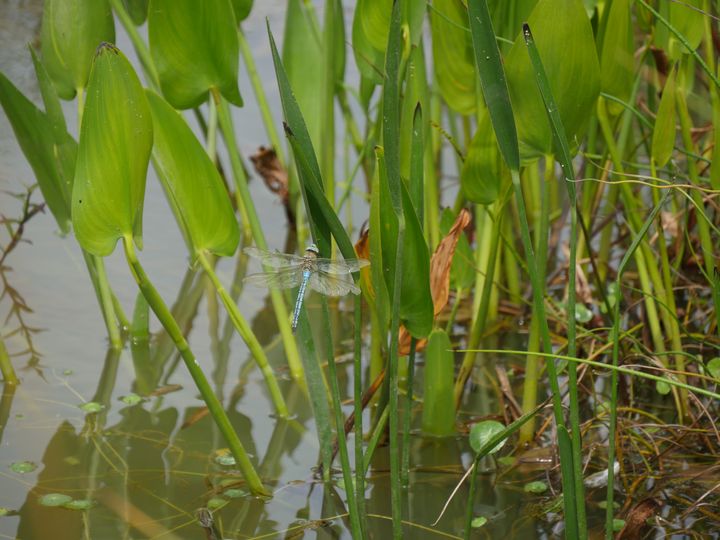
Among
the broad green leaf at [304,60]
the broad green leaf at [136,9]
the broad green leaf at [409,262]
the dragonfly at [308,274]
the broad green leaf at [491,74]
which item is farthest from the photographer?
the broad green leaf at [304,60]

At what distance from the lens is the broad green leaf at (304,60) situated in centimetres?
175

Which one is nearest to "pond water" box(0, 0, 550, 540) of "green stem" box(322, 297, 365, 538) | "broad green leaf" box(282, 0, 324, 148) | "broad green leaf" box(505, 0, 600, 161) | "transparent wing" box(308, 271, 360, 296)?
"green stem" box(322, 297, 365, 538)

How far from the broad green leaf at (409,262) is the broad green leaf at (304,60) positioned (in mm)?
800

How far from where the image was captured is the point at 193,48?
1.20 meters

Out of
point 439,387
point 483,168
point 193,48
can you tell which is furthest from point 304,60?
point 439,387

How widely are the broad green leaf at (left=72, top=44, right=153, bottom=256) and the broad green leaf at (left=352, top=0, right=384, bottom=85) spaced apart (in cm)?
52

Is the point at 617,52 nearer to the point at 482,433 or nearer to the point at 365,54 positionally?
the point at 365,54

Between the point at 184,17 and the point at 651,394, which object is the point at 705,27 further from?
the point at 184,17

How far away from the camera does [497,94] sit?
0.79 meters

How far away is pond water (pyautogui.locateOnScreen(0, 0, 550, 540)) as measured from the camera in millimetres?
1142

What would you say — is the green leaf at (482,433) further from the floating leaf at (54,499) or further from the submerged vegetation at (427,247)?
the floating leaf at (54,499)

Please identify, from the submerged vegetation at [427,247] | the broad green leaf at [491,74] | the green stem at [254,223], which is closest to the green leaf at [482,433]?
the submerged vegetation at [427,247]

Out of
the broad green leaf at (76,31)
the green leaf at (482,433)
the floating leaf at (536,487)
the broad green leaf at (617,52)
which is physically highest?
the broad green leaf at (76,31)

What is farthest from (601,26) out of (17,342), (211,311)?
(17,342)
